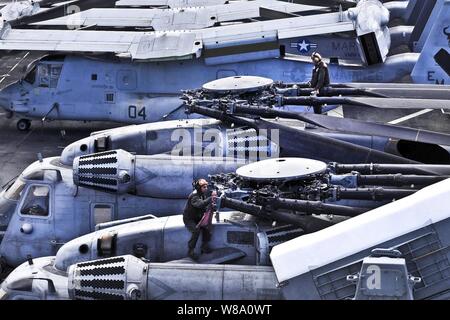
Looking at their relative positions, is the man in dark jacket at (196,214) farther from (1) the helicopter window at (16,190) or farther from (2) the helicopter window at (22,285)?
(1) the helicopter window at (16,190)

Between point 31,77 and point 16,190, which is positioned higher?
point 31,77

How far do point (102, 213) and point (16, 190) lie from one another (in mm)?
2209

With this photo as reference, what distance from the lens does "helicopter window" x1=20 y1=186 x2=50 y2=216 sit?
20.2 metres

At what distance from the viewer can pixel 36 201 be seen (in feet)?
66.5

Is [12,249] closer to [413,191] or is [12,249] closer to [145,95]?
[413,191]

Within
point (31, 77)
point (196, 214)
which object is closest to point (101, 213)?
point (196, 214)

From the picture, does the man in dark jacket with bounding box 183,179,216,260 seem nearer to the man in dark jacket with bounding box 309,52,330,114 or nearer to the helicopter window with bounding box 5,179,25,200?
the helicopter window with bounding box 5,179,25,200

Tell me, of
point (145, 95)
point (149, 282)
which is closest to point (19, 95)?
point (145, 95)

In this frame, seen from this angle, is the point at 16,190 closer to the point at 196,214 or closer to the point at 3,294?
the point at 3,294

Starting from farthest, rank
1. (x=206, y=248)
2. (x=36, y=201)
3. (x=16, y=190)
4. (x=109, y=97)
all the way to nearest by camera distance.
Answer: (x=109, y=97)
(x=16, y=190)
(x=36, y=201)
(x=206, y=248)

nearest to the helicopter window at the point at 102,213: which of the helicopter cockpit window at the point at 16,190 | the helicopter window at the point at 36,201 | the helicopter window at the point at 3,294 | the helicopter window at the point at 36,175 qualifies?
the helicopter window at the point at 36,201

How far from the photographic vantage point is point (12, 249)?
2028cm

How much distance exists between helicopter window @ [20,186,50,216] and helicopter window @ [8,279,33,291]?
10.6 ft

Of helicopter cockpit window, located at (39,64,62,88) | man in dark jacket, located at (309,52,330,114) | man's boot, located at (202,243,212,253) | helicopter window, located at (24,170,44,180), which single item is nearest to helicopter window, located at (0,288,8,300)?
helicopter window, located at (24,170,44,180)
